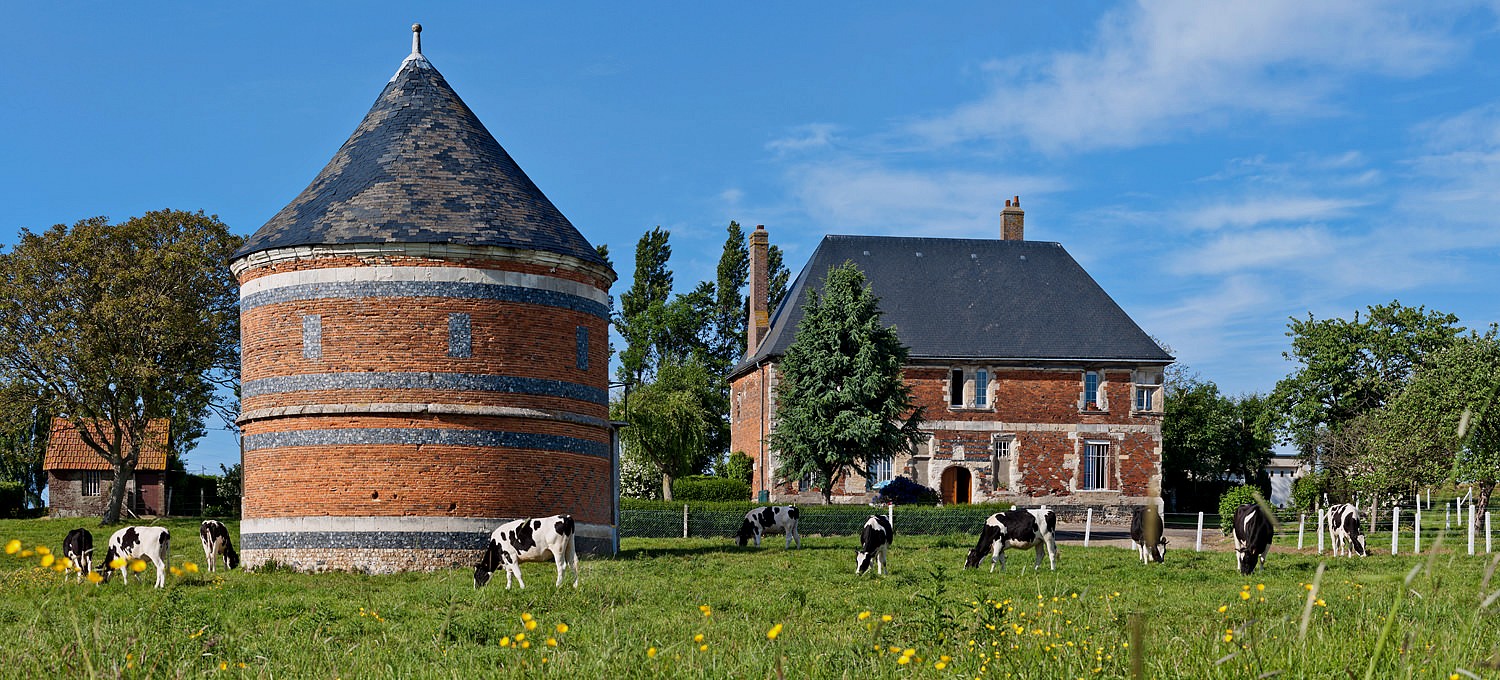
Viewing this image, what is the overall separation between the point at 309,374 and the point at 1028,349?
3301 centimetres

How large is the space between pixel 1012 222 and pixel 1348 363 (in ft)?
50.0

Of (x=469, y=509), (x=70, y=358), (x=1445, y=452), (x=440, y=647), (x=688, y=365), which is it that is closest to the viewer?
(x=440, y=647)

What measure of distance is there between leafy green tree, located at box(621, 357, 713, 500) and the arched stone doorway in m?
13.3

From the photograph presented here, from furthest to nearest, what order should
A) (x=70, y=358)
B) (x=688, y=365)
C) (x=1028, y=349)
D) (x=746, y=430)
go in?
(x=688, y=365), (x=746, y=430), (x=1028, y=349), (x=70, y=358)

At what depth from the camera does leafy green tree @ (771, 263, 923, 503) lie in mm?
41719

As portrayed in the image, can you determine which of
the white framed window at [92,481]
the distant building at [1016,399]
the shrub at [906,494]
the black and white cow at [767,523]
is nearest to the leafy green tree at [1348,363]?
the distant building at [1016,399]

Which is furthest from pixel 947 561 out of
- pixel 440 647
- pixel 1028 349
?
pixel 1028 349

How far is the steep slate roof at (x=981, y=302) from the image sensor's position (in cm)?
5047

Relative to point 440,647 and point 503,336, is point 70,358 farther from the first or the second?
point 440,647

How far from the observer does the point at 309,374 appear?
77.4 ft

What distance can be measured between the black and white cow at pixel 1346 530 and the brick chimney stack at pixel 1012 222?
1124 inches

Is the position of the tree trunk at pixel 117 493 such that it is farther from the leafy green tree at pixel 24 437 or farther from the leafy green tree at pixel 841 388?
the leafy green tree at pixel 841 388

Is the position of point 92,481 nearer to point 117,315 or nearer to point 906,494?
point 117,315

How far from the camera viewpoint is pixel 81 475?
57.0 m
